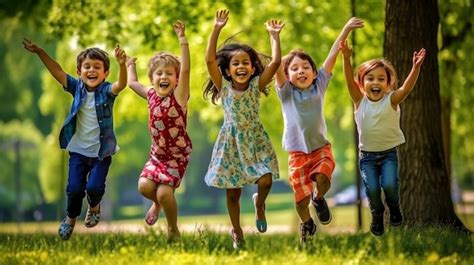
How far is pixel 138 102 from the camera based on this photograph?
2527 centimetres

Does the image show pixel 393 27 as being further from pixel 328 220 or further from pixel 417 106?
pixel 328 220

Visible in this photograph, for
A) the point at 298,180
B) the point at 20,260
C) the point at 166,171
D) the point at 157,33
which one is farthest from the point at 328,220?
the point at 157,33

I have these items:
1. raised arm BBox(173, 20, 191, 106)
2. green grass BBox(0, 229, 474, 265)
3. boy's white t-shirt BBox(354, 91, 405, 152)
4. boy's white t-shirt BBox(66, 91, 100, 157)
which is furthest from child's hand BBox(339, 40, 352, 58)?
boy's white t-shirt BBox(66, 91, 100, 157)

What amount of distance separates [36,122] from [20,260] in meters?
43.6

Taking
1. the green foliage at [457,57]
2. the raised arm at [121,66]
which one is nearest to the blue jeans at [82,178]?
the raised arm at [121,66]

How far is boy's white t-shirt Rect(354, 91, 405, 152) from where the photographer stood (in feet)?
28.2

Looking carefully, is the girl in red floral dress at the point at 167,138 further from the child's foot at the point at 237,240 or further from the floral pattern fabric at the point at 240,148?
the child's foot at the point at 237,240

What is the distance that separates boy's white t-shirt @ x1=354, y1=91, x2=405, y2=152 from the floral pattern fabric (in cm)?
105

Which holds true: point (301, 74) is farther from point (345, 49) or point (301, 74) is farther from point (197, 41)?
point (197, 41)

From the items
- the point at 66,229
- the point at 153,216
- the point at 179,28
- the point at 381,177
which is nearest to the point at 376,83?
the point at 381,177

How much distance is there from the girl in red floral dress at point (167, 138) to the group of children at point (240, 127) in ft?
0.03

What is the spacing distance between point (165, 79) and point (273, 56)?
119 centimetres

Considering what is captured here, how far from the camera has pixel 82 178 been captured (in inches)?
348

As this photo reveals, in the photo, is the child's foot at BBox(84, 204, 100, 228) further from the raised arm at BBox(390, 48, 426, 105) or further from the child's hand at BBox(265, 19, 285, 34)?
the raised arm at BBox(390, 48, 426, 105)
